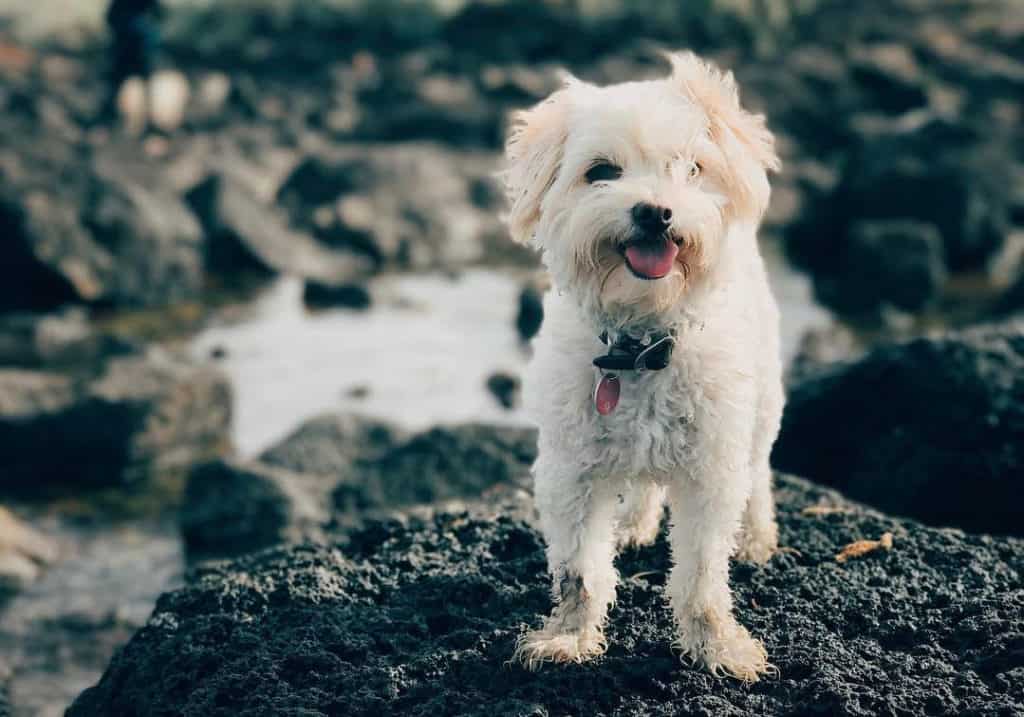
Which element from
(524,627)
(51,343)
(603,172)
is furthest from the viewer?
(51,343)

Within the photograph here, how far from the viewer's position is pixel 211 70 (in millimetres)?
35688

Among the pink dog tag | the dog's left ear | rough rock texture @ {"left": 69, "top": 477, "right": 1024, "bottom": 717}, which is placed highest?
the dog's left ear

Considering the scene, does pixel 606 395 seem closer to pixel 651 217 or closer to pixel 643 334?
pixel 643 334

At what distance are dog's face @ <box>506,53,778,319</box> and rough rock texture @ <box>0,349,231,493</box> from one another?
6825 millimetres

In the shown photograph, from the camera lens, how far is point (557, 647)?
4.97m

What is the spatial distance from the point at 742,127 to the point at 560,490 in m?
1.66

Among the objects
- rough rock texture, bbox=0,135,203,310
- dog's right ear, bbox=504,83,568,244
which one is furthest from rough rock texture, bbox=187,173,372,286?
dog's right ear, bbox=504,83,568,244

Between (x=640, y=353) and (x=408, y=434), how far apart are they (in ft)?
18.9

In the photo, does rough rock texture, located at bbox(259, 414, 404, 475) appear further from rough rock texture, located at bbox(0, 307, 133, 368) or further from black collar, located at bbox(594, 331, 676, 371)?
black collar, located at bbox(594, 331, 676, 371)

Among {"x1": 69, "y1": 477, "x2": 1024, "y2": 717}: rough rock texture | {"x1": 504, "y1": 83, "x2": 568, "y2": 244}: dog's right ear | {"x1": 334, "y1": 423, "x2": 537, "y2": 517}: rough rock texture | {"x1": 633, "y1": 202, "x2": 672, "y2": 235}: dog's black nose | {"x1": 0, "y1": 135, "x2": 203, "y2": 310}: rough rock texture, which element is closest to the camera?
{"x1": 633, "y1": 202, "x2": 672, "y2": 235}: dog's black nose

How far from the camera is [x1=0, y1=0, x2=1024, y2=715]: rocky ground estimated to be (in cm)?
512

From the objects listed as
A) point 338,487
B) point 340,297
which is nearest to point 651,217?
point 338,487

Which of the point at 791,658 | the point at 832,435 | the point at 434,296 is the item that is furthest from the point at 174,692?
the point at 434,296

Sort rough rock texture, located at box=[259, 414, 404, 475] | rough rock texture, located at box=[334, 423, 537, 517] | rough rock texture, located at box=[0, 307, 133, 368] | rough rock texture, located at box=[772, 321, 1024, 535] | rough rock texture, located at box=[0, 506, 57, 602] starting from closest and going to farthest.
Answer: rough rock texture, located at box=[772, 321, 1024, 535] → rough rock texture, located at box=[334, 423, 537, 517] → rough rock texture, located at box=[0, 506, 57, 602] → rough rock texture, located at box=[259, 414, 404, 475] → rough rock texture, located at box=[0, 307, 133, 368]
